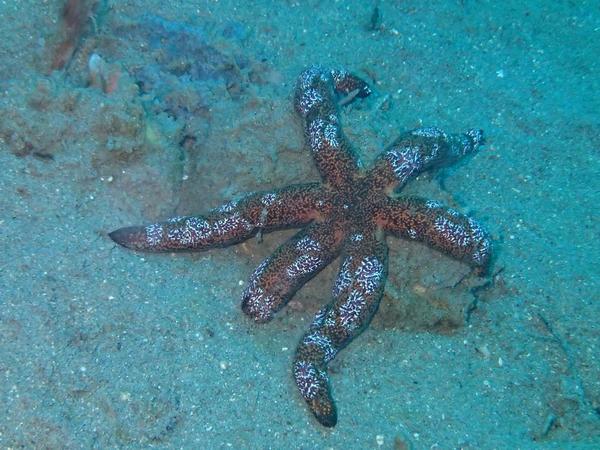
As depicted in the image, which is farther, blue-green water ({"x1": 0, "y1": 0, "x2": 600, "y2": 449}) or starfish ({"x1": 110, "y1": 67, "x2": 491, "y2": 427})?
starfish ({"x1": 110, "y1": 67, "x2": 491, "y2": 427})

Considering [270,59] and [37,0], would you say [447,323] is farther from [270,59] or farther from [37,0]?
[37,0]

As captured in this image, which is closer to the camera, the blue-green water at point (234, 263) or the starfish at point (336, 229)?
the blue-green water at point (234, 263)

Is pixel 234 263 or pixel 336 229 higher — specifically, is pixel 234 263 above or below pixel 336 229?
below

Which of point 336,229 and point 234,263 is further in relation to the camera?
point 234,263

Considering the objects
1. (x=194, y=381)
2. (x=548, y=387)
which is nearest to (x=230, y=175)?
(x=194, y=381)
